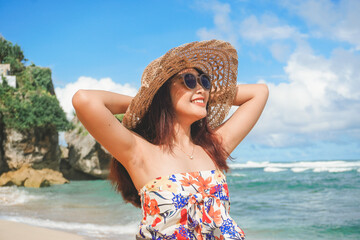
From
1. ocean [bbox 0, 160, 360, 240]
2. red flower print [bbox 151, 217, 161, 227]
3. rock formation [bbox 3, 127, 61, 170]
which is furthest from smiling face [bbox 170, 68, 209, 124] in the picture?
rock formation [bbox 3, 127, 61, 170]

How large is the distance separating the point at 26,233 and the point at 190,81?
4.89 metres

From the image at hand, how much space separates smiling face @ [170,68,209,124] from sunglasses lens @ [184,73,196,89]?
2 centimetres

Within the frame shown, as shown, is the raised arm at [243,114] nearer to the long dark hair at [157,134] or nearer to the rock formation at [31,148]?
the long dark hair at [157,134]

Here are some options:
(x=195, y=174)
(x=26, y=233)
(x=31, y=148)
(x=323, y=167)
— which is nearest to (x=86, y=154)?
(x=31, y=148)

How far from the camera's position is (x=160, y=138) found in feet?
7.35

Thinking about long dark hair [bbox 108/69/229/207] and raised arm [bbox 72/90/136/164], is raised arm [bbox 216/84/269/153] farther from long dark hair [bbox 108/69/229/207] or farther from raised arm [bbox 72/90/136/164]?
raised arm [bbox 72/90/136/164]

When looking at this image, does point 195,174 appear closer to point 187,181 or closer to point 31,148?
point 187,181

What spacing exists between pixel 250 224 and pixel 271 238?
4.74 feet

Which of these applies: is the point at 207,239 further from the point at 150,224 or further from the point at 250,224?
the point at 250,224

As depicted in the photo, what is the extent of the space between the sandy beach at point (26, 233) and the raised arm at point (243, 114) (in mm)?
4330

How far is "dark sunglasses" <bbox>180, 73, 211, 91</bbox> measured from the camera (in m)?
2.26

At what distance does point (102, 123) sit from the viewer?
1.88m

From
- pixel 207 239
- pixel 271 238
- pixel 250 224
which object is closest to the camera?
pixel 207 239

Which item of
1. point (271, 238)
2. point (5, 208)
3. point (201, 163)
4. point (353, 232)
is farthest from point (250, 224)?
point (201, 163)
